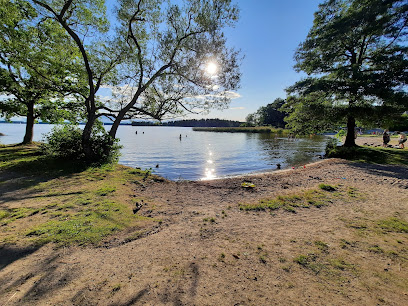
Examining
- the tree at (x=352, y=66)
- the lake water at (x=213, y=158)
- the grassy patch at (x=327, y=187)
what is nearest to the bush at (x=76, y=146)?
the lake water at (x=213, y=158)

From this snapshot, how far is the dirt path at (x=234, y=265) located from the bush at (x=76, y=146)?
27.1ft

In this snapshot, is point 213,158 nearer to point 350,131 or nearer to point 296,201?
point 350,131

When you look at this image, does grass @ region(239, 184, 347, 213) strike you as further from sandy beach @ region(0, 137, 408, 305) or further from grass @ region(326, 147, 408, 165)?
grass @ region(326, 147, 408, 165)

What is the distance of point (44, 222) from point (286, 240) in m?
6.16

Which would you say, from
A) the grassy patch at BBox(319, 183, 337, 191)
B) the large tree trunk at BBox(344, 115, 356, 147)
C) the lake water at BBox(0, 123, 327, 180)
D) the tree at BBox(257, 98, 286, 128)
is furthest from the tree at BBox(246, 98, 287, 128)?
the grassy patch at BBox(319, 183, 337, 191)

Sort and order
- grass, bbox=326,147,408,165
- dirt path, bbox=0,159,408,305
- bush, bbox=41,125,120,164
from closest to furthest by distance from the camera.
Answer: dirt path, bbox=0,159,408,305 < bush, bbox=41,125,120,164 < grass, bbox=326,147,408,165

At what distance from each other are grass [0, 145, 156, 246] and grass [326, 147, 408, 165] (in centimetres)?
1775

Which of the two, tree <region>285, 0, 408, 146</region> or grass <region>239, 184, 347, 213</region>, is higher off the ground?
tree <region>285, 0, 408, 146</region>

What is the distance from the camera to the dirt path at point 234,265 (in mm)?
2883

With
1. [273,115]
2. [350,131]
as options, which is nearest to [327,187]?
[350,131]

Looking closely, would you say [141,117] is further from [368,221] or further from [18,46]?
[368,221]

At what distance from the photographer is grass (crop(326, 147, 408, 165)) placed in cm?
1516

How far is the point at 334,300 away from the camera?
112 inches

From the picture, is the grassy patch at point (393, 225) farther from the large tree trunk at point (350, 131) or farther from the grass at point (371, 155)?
the large tree trunk at point (350, 131)
